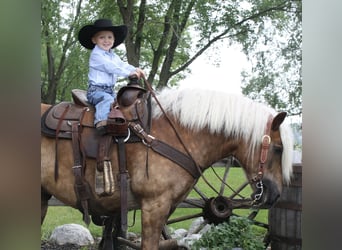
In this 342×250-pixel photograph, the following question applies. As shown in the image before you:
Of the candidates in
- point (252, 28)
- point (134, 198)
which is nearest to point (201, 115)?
point (134, 198)

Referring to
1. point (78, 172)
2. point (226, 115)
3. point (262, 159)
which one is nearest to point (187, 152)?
point (226, 115)

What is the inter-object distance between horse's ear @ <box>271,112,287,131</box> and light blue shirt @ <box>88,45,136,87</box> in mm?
1022

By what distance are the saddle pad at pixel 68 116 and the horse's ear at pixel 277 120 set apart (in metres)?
1.23

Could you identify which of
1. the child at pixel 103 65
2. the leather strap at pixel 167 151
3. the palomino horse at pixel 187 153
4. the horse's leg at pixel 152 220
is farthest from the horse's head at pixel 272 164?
the child at pixel 103 65

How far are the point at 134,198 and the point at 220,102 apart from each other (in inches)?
34.7

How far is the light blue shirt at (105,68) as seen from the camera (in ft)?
9.82

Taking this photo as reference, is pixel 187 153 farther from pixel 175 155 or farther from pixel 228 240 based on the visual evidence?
pixel 228 240

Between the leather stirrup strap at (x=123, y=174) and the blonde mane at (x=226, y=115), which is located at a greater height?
the blonde mane at (x=226, y=115)

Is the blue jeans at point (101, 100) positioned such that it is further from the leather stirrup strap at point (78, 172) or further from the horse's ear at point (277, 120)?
the horse's ear at point (277, 120)

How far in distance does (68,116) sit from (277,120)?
1432 millimetres
